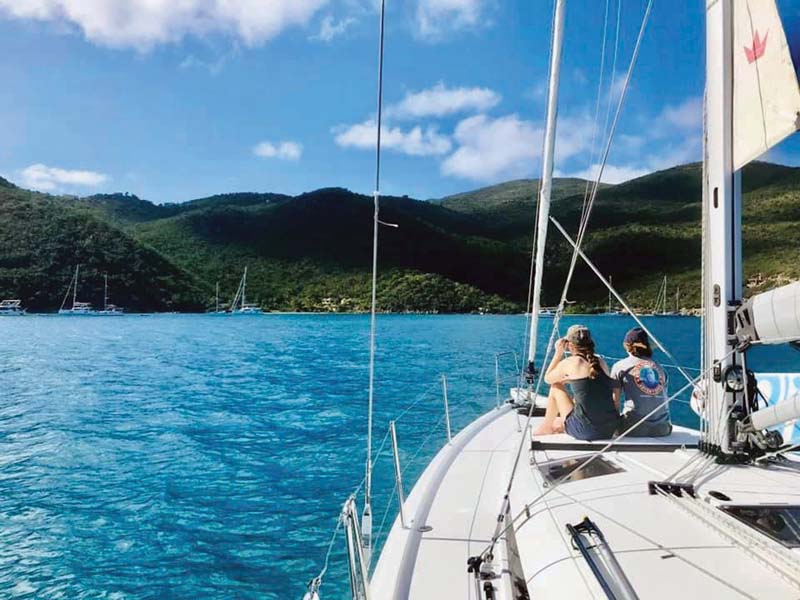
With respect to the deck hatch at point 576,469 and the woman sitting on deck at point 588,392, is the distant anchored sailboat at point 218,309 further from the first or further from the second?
the deck hatch at point 576,469

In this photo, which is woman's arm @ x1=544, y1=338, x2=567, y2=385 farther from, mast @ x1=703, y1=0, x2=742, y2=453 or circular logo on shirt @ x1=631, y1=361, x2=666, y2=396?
mast @ x1=703, y1=0, x2=742, y2=453

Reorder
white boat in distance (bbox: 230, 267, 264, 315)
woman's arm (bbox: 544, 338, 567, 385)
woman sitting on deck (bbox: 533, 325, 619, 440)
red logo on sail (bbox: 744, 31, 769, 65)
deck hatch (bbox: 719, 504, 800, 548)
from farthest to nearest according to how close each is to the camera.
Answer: white boat in distance (bbox: 230, 267, 264, 315), woman's arm (bbox: 544, 338, 567, 385), woman sitting on deck (bbox: 533, 325, 619, 440), red logo on sail (bbox: 744, 31, 769, 65), deck hatch (bbox: 719, 504, 800, 548)

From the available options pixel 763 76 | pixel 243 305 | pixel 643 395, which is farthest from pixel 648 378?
pixel 243 305

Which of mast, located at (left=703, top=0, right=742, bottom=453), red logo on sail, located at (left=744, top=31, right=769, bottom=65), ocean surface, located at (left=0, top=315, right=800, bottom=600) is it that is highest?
red logo on sail, located at (left=744, top=31, right=769, bottom=65)

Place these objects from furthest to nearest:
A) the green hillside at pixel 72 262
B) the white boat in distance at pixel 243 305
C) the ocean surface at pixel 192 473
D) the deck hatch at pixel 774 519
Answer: the white boat in distance at pixel 243 305, the green hillside at pixel 72 262, the ocean surface at pixel 192 473, the deck hatch at pixel 774 519

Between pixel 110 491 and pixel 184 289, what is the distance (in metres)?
108

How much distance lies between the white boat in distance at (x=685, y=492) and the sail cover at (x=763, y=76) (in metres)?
0.01

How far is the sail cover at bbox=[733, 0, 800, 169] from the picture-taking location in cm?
288

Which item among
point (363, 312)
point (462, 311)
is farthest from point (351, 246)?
point (462, 311)

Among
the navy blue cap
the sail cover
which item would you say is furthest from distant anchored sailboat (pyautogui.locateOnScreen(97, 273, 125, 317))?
the sail cover

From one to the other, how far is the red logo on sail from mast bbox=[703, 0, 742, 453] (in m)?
0.23

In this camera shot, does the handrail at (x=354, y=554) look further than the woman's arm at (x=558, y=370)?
No

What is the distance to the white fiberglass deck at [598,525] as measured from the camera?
6.44 feet

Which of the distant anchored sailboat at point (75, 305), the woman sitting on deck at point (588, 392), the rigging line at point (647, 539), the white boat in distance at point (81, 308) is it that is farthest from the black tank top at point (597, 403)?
the distant anchored sailboat at point (75, 305)
